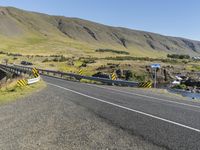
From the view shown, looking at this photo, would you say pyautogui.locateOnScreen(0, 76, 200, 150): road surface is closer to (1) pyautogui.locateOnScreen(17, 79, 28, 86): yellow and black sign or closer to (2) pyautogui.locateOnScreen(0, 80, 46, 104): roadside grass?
(2) pyautogui.locateOnScreen(0, 80, 46, 104): roadside grass

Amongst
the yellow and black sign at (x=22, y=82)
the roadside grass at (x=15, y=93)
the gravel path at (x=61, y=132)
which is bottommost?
the roadside grass at (x=15, y=93)

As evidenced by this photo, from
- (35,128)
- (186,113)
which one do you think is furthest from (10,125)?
(186,113)

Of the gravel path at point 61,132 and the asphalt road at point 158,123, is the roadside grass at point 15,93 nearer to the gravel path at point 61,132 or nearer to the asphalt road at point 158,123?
the gravel path at point 61,132

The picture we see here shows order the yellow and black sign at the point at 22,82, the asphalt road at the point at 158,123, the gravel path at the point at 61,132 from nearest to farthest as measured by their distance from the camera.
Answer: the gravel path at the point at 61,132, the asphalt road at the point at 158,123, the yellow and black sign at the point at 22,82

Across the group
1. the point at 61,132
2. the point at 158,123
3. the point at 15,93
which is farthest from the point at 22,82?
the point at 158,123

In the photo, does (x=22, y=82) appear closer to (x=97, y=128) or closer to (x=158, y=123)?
(x=97, y=128)

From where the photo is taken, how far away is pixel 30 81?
1110 inches

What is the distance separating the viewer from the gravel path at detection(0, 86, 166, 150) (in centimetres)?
861

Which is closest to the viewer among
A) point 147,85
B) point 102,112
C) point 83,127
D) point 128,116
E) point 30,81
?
point 83,127

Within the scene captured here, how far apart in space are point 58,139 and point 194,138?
3.66 m

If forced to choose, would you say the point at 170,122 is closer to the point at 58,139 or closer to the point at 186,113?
the point at 186,113

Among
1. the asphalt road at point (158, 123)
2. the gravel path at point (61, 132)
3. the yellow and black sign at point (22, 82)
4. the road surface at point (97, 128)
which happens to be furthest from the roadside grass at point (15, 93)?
the asphalt road at point (158, 123)

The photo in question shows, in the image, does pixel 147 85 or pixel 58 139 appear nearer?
pixel 58 139

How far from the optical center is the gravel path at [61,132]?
28.2ft
